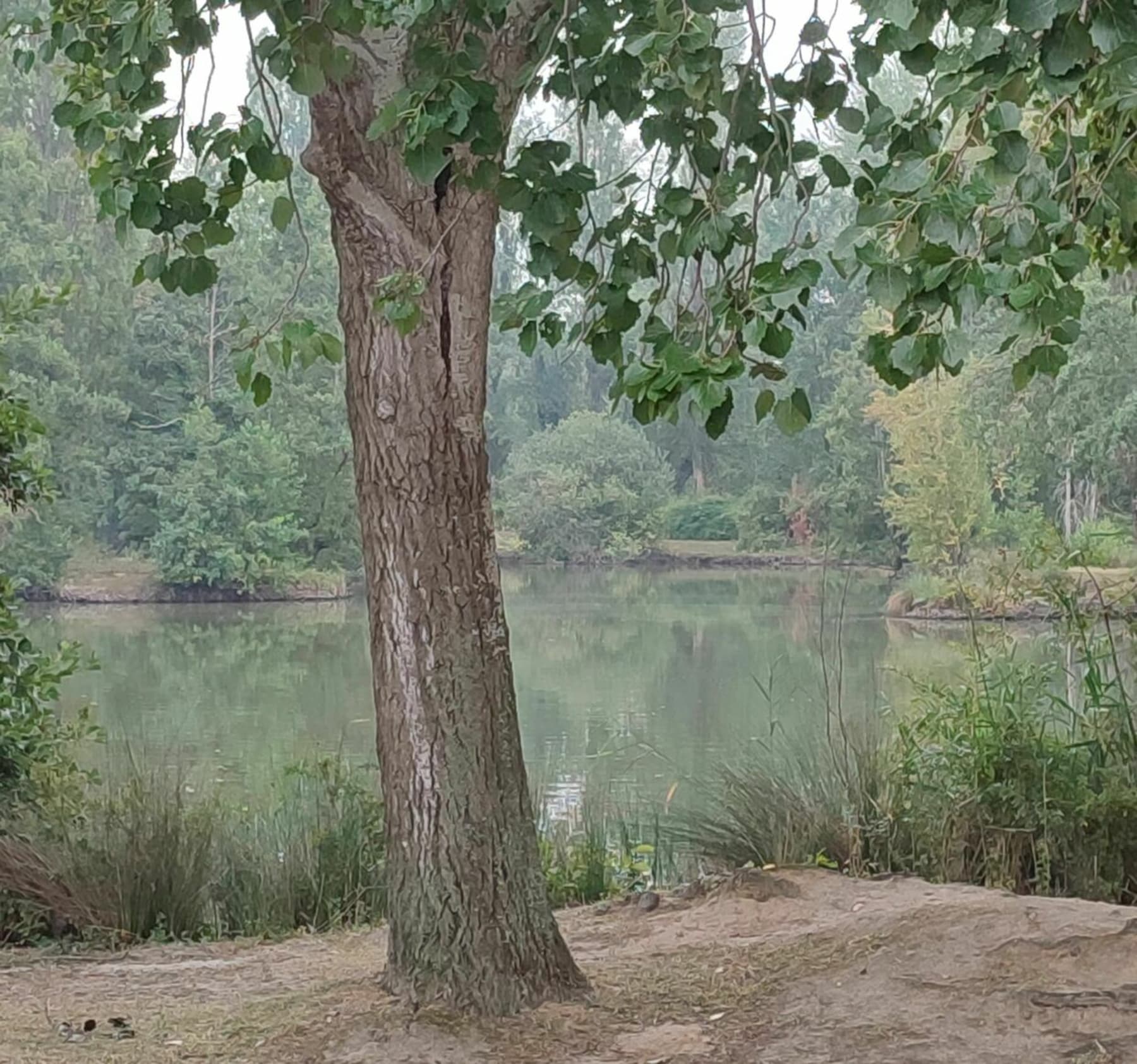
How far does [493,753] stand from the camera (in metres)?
2.71

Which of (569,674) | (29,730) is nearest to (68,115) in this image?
(29,730)

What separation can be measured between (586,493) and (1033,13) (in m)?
28.1

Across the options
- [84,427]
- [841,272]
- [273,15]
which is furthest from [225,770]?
[84,427]

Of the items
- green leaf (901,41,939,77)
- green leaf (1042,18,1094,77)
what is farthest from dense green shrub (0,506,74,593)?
green leaf (1042,18,1094,77)

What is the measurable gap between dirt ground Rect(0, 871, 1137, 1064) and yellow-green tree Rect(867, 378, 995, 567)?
1833 centimetres

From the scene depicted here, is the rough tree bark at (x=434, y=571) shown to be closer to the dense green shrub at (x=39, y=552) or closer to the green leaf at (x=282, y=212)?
the green leaf at (x=282, y=212)

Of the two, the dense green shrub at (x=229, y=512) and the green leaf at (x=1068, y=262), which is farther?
the dense green shrub at (x=229, y=512)

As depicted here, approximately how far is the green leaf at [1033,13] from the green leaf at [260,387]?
4.27 ft

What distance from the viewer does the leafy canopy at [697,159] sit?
5.28ft

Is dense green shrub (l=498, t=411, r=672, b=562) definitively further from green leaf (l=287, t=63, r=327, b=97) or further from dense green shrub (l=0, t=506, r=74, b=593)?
green leaf (l=287, t=63, r=327, b=97)

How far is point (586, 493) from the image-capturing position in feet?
96.6

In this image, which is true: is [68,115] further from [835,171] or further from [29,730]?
[29,730]

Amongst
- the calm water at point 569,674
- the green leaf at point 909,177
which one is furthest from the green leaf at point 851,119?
the calm water at point 569,674

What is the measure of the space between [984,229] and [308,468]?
960 inches
